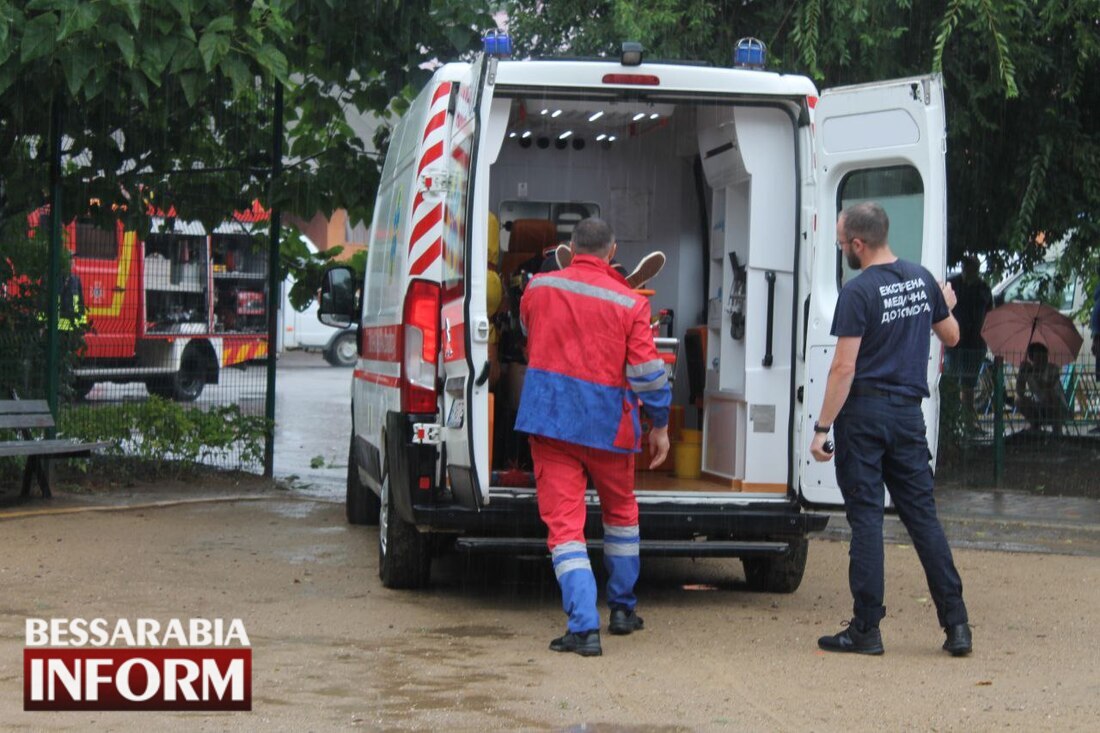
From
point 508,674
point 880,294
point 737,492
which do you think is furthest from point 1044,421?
point 508,674

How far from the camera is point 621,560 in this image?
740 centimetres

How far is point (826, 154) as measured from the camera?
7.95m

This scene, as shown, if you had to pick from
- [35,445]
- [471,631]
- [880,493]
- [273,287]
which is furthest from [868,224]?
[273,287]

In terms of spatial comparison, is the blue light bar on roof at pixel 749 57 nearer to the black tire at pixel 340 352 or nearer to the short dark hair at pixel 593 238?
the short dark hair at pixel 593 238

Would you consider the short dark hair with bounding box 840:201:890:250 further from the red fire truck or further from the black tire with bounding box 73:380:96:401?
the black tire with bounding box 73:380:96:401

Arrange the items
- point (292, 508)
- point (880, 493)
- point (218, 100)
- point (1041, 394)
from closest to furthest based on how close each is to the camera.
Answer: point (880, 493) → point (292, 508) → point (218, 100) → point (1041, 394)

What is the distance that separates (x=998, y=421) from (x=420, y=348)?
6.96m

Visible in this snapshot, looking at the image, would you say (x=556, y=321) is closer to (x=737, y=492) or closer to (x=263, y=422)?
(x=737, y=492)

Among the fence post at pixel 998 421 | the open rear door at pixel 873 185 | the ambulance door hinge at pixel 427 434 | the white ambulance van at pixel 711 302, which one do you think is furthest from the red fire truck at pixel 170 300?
the open rear door at pixel 873 185

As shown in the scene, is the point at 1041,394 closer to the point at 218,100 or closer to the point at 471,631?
the point at 218,100

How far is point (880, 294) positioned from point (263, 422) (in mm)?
7023

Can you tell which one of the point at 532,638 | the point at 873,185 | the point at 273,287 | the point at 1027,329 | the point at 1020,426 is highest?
the point at 873,185

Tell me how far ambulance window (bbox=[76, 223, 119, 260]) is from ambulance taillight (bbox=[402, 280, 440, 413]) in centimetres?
576

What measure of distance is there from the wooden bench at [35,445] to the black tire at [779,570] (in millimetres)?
5043
